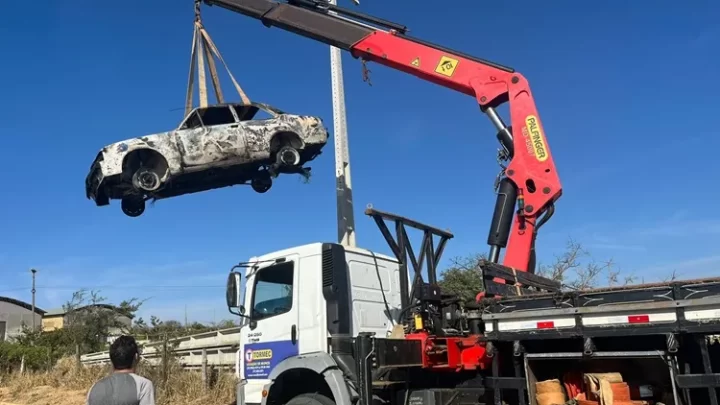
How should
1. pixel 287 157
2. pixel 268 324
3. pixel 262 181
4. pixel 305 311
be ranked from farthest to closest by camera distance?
pixel 262 181 → pixel 287 157 → pixel 268 324 → pixel 305 311

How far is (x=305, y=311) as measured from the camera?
6.64 m

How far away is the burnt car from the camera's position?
400 inches

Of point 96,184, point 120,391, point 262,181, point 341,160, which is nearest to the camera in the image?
point 120,391

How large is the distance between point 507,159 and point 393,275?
1.93 metres

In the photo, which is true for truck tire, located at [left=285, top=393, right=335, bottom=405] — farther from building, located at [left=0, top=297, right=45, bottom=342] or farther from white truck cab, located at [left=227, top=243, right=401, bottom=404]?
building, located at [left=0, top=297, right=45, bottom=342]

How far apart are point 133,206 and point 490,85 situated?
20.4 ft

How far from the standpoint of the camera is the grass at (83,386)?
12.8 m

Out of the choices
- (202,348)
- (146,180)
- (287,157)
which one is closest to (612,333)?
(287,157)

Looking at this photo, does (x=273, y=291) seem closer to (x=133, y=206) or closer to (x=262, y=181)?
(x=262, y=181)

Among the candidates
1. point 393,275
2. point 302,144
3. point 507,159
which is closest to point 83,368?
point 302,144

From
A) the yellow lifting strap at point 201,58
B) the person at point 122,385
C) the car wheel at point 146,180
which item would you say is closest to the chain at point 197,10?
the yellow lifting strap at point 201,58

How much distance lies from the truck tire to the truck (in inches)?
0.6

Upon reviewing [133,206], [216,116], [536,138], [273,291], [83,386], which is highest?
[216,116]

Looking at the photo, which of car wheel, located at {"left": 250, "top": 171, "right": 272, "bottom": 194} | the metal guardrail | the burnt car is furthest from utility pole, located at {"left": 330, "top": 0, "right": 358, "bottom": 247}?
the metal guardrail
